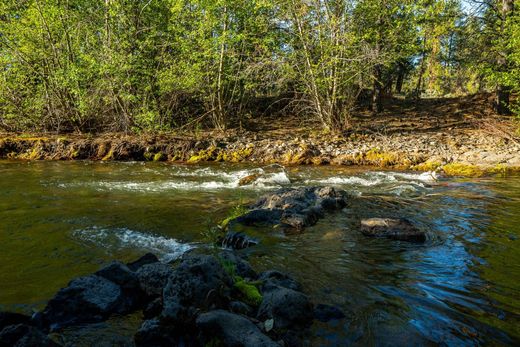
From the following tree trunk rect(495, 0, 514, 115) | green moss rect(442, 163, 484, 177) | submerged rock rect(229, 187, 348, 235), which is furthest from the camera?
tree trunk rect(495, 0, 514, 115)

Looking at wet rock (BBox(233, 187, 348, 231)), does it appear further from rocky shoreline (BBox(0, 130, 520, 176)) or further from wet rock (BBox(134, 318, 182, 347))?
rocky shoreline (BBox(0, 130, 520, 176))

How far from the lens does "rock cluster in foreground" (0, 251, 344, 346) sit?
3205 millimetres

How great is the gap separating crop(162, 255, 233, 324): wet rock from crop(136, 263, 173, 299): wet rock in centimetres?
36

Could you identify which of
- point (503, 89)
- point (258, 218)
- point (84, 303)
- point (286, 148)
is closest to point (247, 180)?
point (258, 218)

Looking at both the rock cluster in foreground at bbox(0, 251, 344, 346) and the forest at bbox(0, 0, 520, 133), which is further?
the forest at bbox(0, 0, 520, 133)

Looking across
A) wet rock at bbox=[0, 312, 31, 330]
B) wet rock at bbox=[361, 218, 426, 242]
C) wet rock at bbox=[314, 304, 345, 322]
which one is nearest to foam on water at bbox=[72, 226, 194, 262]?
wet rock at bbox=[0, 312, 31, 330]

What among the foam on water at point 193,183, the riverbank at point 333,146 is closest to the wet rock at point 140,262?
the foam on water at point 193,183

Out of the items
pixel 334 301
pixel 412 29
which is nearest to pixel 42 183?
pixel 334 301

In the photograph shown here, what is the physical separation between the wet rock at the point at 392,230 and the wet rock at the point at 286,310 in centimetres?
303

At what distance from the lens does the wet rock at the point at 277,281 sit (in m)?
4.25

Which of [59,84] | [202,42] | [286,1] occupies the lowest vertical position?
[59,84]

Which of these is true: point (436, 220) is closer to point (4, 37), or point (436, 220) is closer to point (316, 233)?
point (316, 233)

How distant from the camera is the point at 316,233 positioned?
22.0 ft

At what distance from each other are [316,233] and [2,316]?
190 inches
